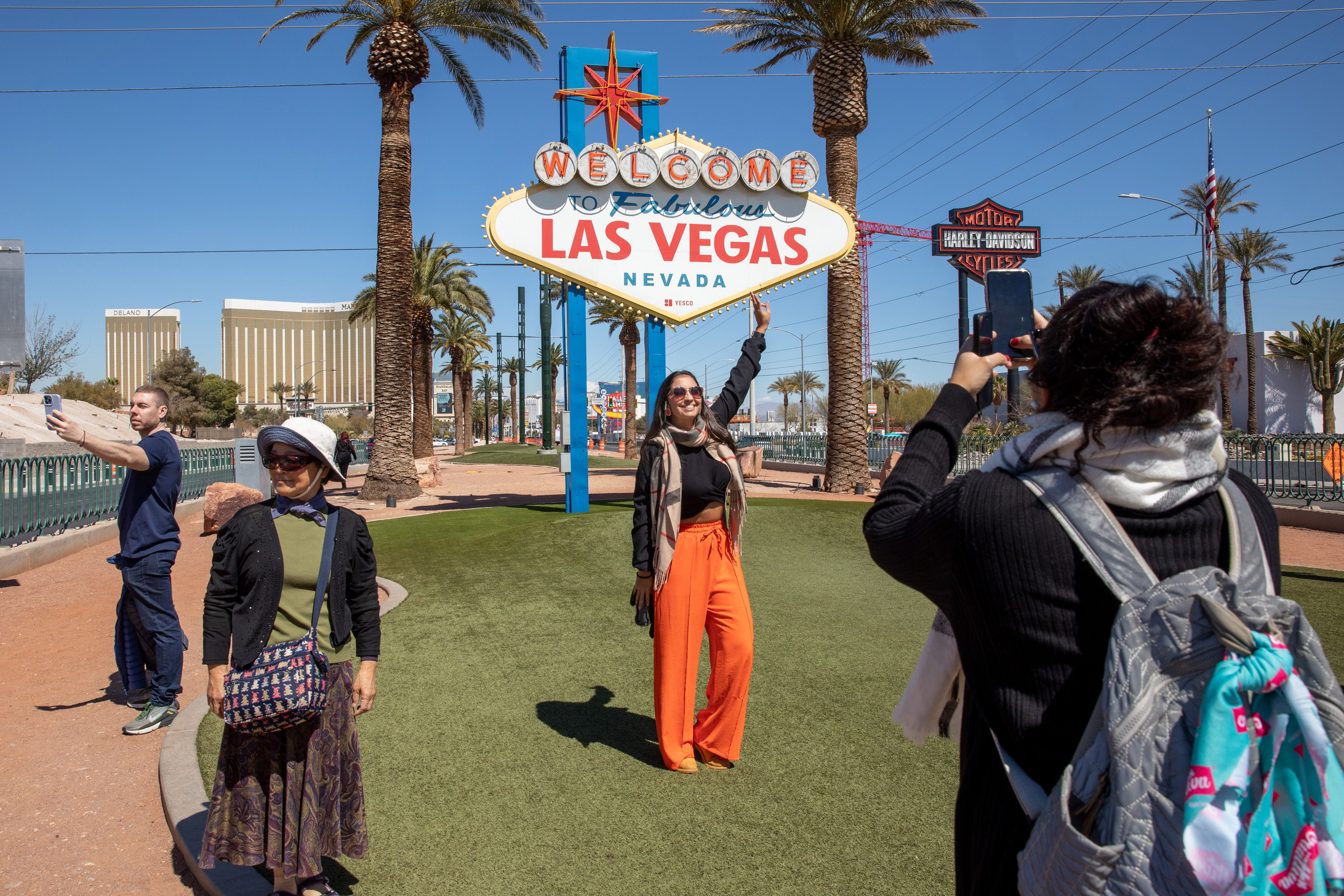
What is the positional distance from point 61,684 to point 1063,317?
6991mm

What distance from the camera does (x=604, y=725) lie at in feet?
15.7

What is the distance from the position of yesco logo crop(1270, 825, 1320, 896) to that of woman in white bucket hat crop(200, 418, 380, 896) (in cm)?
250

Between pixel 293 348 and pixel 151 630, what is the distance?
7975 inches

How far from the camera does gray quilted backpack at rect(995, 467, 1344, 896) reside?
124 centimetres

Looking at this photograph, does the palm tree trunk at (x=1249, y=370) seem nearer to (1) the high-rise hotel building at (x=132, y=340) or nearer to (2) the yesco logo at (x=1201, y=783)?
(2) the yesco logo at (x=1201, y=783)

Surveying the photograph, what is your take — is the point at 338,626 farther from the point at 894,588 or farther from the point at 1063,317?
the point at 894,588

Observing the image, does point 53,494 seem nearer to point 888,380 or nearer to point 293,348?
point 888,380

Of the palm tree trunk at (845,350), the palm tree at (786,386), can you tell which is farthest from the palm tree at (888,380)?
the palm tree trunk at (845,350)

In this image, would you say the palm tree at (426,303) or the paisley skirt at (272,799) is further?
the palm tree at (426,303)

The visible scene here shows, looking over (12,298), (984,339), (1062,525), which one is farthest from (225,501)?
(12,298)

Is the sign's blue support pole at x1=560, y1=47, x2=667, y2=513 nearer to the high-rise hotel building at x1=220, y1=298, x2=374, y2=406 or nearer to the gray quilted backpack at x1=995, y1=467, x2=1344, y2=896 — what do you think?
the gray quilted backpack at x1=995, y1=467, x2=1344, y2=896

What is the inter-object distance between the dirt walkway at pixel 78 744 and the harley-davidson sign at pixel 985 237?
1183 centimetres

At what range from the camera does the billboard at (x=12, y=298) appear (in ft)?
25.8

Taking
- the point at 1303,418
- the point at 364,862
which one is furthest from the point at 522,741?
the point at 1303,418
